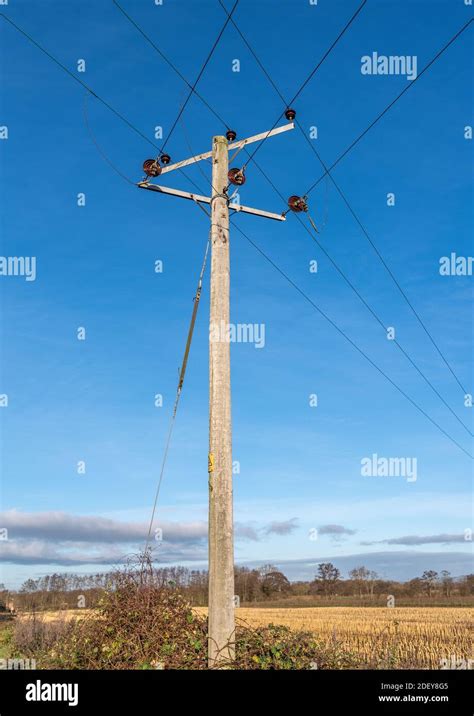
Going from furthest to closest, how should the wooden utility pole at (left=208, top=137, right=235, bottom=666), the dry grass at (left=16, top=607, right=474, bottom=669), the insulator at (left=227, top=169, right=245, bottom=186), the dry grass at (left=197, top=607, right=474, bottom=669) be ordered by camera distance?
the dry grass at (left=197, top=607, right=474, bottom=669) → the dry grass at (left=16, top=607, right=474, bottom=669) → the insulator at (left=227, top=169, right=245, bottom=186) → the wooden utility pole at (left=208, top=137, right=235, bottom=666)

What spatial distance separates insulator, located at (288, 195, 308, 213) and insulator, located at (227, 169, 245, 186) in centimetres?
124

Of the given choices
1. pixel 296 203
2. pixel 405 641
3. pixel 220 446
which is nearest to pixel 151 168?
pixel 296 203

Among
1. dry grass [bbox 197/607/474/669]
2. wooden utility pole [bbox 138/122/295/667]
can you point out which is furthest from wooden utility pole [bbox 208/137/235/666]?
dry grass [bbox 197/607/474/669]

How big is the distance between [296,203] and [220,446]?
209 inches

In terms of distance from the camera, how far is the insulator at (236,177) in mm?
12203

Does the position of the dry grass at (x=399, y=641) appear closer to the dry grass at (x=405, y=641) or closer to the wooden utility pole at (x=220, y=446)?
the dry grass at (x=405, y=641)

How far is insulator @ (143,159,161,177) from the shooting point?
1227cm

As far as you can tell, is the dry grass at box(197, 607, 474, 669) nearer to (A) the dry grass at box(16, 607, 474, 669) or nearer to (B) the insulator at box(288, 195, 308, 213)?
(A) the dry grass at box(16, 607, 474, 669)

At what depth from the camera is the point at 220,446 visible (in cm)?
1077

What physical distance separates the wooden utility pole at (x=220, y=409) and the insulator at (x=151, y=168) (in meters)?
0.20

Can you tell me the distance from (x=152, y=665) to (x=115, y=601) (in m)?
1.90

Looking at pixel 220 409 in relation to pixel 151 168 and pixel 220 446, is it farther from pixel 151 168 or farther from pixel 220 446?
pixel 151 168

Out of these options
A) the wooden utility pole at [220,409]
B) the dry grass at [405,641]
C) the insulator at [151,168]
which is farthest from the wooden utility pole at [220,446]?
the dry grass at [405,641]

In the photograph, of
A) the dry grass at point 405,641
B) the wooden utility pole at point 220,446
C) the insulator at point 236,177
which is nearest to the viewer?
the wooden utility pole at point 220,446
